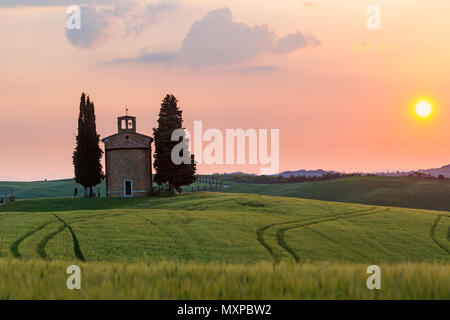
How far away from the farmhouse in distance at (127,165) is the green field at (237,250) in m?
18.8

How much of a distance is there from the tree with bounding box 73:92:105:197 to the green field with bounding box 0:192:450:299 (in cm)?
2559

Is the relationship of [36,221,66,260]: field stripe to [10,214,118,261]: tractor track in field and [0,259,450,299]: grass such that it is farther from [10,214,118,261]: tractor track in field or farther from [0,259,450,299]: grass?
[0,259,450,299]: grass

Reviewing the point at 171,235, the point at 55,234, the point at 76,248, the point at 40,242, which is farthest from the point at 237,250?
the point at 55,234

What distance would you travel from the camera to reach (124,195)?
227 feet

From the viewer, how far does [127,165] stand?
228ft

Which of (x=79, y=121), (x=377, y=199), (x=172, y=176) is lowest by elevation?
(x=377, y=199)

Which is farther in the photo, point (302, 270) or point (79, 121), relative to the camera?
point (79, 121)

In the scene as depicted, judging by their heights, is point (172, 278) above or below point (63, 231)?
above

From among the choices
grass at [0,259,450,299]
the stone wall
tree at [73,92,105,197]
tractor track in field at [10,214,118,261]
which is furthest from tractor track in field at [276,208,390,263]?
tree at [73,92,105,197]

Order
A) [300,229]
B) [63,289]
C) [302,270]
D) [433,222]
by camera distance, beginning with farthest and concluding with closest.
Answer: [433,222]
[300,229]
[302,270]
[63,289]

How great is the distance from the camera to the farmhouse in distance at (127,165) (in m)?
69.4
